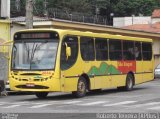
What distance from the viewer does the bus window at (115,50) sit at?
1037 inches

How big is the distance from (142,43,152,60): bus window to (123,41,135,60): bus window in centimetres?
158

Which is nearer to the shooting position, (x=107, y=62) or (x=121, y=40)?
(x=107, y=62)

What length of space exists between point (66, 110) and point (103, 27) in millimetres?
27174

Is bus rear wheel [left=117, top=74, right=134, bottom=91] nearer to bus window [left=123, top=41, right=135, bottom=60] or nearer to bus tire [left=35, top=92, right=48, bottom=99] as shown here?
bus window [left=123, top=41, right=135, bottom=60]

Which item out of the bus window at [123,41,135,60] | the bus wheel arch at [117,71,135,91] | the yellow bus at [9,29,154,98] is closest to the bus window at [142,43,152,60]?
the bus window at [123,41,135,60]

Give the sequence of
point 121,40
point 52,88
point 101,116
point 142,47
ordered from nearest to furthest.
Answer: point 101,116
point 52,88
point 121,40
point 142,47

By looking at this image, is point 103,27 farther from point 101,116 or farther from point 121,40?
point 101,116

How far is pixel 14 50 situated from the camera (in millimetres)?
22656

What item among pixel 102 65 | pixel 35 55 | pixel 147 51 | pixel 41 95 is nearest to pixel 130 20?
pixel 147 51

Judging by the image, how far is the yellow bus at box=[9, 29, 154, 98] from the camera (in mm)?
21656

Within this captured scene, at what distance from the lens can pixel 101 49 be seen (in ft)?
83.0

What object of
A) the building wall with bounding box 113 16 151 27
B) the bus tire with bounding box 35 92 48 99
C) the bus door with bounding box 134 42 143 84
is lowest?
the bus tire with bounding box 35 92 48 99

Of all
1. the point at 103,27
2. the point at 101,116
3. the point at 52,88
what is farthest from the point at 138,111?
the point at 103,27

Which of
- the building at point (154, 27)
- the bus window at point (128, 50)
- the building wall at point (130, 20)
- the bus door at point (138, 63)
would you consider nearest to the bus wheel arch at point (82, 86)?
the bus window at point (128, 50)
